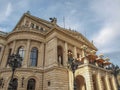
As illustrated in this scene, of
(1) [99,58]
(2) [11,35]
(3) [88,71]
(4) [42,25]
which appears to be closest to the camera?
(3) [88,71]

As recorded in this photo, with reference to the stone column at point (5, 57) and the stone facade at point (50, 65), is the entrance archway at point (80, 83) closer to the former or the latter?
the stone facade at point (50, 65)

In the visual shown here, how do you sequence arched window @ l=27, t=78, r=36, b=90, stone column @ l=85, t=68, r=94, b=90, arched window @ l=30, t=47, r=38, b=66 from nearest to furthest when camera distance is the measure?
stone column @ l=85, t=68, r=94, b=90, arched window @ l=27, t=78, r=36, b=90, arched window @ l=30, t=47, r=38, b=66

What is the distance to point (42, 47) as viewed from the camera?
73.3 ft

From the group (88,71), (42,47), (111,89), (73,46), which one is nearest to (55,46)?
(42,47)

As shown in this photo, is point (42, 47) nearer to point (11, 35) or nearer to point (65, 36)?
point (65, 36)

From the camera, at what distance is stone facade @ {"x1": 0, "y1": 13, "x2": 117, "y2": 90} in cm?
1729

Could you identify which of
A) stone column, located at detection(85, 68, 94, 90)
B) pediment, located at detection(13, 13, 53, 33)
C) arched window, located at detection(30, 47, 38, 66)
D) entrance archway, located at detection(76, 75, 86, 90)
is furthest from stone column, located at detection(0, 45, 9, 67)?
stone column, located at detection(85, 68, 94, 90)

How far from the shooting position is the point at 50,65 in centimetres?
1953

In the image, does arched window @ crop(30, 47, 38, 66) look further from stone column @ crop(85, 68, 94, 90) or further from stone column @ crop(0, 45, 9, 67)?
stone column @ crop(85, 68, 94, 90)

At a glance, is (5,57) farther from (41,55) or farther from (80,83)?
(80,83)

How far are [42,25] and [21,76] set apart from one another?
39.6 feet

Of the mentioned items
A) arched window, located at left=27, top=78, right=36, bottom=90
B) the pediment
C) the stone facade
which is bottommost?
arched window, located at left=27, top=78, right=36, bottom=90

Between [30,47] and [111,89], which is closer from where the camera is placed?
[111,89]

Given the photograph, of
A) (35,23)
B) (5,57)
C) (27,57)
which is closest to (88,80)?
(27,57)
